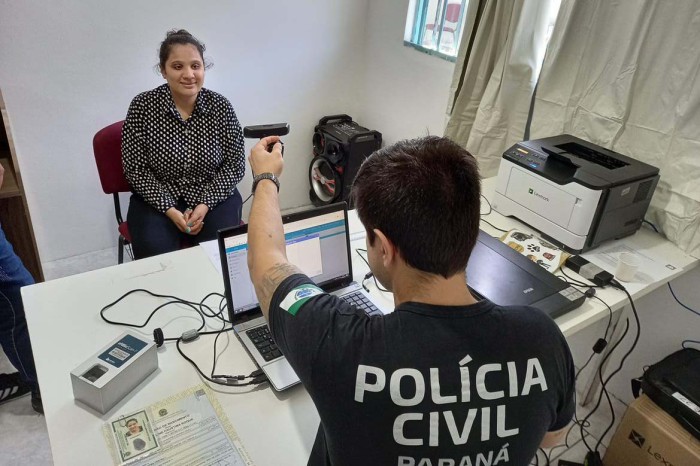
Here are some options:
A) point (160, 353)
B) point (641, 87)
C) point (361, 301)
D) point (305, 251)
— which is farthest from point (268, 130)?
point (641, 87)

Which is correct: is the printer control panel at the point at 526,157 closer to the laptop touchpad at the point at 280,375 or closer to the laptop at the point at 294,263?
the laptop at the point at 294,263

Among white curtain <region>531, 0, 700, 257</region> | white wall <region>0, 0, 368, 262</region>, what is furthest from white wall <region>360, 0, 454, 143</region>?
white curtain <region>531, 0, 700, 257</region>

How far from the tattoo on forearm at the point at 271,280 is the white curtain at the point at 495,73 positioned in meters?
1.64

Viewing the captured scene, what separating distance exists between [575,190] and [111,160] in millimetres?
1869

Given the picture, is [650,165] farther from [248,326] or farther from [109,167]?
[109,167]

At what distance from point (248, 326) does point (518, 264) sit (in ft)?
2.82

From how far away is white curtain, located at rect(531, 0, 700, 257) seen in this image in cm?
167

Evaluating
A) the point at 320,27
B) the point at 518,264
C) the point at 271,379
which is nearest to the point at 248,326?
the point at 271,379

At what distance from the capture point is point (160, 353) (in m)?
1.18

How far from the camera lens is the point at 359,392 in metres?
0.70

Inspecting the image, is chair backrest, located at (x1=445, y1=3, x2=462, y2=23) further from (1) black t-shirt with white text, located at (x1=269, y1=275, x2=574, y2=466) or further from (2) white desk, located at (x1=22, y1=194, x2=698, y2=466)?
(1) black t-shirt with white text, located at (x1=269, y1=275, x2=574, y2=466)

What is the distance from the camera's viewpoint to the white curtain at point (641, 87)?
5.47 feet

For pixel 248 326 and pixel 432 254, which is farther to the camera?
pixel 248 326

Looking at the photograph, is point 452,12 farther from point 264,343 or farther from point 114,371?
point 114,371
